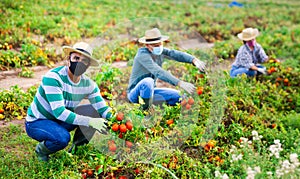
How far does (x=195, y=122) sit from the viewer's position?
446cm

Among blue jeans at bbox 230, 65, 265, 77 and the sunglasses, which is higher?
the sunglasses

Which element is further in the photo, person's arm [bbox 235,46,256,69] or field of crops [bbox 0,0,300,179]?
person's arm [bbox 235,46,256,69]

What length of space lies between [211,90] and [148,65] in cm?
115

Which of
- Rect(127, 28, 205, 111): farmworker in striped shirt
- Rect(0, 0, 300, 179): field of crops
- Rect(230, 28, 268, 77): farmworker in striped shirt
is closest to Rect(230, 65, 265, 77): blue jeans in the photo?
Rect(230, 28, 268, 77): farmworker in striped shirt

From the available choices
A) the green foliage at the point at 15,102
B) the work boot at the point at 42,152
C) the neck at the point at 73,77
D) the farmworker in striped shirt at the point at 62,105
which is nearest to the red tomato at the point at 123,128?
the farmworker in striped shirt at the point at 62,105

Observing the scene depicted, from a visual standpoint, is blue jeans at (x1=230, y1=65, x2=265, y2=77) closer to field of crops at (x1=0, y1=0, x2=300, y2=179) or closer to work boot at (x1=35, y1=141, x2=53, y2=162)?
field of crops at (x1=0, y1=0, x2=300, y2=179)

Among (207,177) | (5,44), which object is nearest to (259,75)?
(207,177)

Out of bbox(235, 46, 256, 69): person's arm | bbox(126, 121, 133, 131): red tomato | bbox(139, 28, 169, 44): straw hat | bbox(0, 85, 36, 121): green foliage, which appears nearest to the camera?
bbox(126, 121, 133, 131): red tomato

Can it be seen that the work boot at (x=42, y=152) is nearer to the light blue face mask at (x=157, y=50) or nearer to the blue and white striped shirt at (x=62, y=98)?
the blue and white striped shirt at (x=62, y=98)

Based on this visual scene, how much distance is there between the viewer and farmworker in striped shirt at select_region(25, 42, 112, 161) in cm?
352

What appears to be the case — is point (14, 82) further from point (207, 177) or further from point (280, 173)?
point (280, 173)

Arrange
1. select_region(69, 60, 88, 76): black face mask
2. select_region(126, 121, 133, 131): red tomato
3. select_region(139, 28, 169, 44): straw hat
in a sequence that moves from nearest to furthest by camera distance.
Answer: select_region(69, 60, 88, 76): black face mask, select_region(126, 121, 133, 131): red tomato, select_region(139, 28, 169, 44): straw hat

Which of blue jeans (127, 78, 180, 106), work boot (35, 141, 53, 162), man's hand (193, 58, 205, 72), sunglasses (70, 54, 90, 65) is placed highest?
sunglasses (70, 54, 90, 65)

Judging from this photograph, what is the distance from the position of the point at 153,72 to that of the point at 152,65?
0.08 meters
